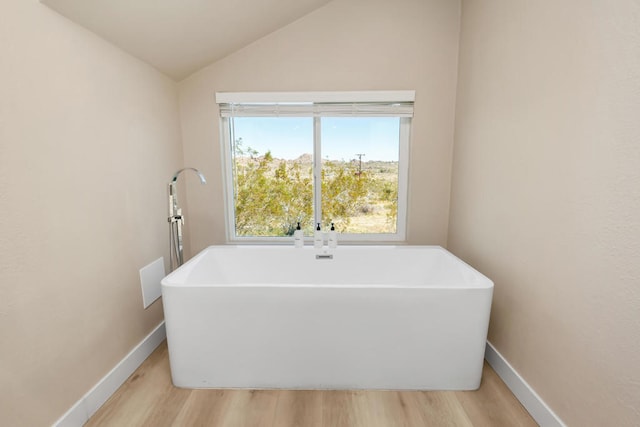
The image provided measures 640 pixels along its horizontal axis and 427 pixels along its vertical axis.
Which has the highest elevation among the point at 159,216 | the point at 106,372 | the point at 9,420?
the point at 159,216

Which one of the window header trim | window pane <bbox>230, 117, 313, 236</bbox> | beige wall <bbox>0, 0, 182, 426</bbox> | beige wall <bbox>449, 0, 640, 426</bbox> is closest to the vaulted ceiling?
beige wall <bbox>0, 0, 182, 426</bbox>

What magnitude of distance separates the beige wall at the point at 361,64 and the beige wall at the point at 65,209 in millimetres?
529

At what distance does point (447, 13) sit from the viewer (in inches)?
94.0

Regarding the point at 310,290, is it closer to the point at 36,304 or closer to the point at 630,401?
the point at 36,304

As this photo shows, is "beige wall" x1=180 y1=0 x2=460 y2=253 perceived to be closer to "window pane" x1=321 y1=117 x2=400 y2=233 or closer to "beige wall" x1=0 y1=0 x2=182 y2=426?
"window pane" x1=321 y1=117 x2=400 y2=233

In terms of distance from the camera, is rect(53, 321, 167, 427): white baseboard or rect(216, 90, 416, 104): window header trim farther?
rect(216, 90, 416, 104): window header trim

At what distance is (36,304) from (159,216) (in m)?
1.00

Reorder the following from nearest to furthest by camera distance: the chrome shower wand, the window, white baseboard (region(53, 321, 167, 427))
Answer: white baseboard (region(53, 321, 167, 427)) < the chrome shower wand < the window

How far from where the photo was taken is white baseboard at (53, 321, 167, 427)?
1447 mm

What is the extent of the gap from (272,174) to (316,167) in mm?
408

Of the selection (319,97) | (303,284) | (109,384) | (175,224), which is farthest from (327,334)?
(319,97)

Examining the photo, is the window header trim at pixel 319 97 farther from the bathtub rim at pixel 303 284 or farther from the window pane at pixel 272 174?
the bathtub rim at pixel 303 284

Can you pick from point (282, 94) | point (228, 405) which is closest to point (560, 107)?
point (282, 94)

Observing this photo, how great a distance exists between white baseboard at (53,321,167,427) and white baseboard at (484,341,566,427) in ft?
7.52
